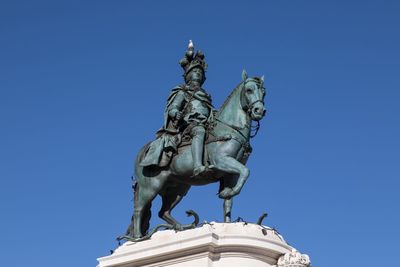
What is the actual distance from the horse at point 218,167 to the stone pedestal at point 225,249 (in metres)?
0.71

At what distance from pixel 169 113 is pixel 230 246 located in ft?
12.5

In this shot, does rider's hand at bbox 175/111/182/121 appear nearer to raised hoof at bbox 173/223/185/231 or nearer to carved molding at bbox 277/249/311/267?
raised hoof at bbox 173/223/185/231

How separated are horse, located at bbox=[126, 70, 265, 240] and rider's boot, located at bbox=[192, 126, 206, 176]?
0.16 m

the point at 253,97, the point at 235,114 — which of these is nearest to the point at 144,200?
the point at 235,114

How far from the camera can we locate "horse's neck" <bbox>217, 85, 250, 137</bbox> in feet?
59.8

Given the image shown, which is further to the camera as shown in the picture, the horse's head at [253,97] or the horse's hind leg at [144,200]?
the horse's hind leg at [144,200]

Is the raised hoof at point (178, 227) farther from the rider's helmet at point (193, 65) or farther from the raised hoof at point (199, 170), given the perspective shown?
the rider's helmet at point (193, 65)

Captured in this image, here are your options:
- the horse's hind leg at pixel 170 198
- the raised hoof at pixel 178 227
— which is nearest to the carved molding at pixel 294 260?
the raised hoof at pixel 178 227

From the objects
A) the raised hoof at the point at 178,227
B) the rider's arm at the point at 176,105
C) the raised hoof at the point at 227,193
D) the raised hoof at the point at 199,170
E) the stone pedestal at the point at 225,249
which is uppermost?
the rider's arm at the point at 176,105

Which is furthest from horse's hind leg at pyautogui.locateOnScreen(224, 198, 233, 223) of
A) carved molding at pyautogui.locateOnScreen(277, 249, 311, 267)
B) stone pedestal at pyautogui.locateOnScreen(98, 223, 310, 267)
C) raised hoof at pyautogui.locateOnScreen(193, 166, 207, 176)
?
carved molding at pyautogui.locateOnScreen(277, 249, 311, 267)

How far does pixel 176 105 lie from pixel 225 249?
3859 millimetres

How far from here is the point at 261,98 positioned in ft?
59.6

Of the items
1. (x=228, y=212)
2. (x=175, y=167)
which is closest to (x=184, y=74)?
(x=175, y=167)

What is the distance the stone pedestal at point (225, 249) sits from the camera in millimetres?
16500
